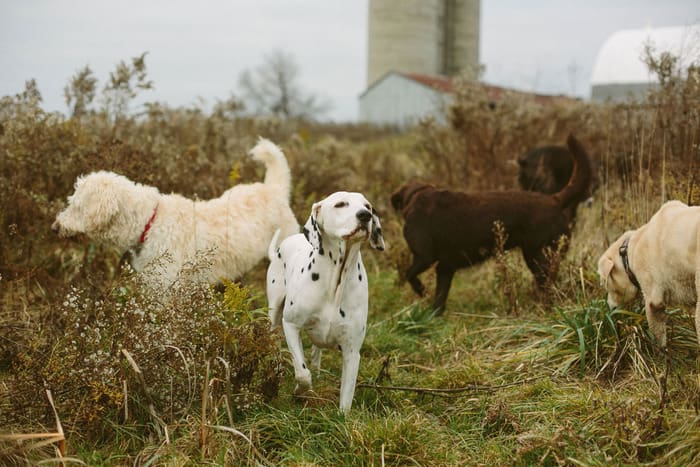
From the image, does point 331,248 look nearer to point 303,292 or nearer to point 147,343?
point 303,292

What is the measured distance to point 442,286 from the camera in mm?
6102

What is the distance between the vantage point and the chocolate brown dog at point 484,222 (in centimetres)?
582

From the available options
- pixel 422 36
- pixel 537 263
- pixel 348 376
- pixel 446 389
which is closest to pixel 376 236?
pixel 348 376

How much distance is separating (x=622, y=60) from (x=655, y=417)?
69.8ft

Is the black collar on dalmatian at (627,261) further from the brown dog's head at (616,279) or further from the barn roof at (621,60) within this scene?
the barn roof at (621,60)

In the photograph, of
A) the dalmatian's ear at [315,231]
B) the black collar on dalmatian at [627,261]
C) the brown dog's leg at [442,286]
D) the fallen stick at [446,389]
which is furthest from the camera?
the brown dog's leg at [442,286]

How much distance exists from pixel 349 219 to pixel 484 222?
272 cm

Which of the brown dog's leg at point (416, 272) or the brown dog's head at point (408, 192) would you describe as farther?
the brown dog's head at point (408, 192)

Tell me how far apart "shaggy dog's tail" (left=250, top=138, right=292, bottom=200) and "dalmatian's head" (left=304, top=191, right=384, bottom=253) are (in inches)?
88.2

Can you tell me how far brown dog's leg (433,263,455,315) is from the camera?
6.04 metres

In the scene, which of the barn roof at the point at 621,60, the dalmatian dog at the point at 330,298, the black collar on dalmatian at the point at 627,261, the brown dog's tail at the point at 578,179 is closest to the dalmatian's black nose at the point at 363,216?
the dalmatian dog at the point at 330,298

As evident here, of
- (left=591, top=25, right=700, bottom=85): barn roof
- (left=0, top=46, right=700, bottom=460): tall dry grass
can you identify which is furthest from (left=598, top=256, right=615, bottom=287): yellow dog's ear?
(left=591, top=25, right=700, bottom=85): barn roof

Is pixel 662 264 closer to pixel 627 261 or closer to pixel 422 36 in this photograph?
pixel 627 261

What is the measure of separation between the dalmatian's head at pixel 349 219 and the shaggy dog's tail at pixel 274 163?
2.24m
